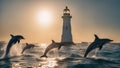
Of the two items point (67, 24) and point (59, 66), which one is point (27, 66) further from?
point (67, 24)

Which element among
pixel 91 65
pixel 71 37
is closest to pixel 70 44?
pixel 71 37

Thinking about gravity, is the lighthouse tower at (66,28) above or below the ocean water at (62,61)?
above

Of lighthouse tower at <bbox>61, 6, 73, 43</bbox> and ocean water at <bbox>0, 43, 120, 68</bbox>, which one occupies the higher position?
lighthouse tower at <bbox>61, 6, 73, 43</bbox>

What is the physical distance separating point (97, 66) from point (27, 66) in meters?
5.82

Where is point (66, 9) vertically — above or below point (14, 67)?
above

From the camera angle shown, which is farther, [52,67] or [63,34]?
[63,34]

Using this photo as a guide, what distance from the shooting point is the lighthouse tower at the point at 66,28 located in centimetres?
7988

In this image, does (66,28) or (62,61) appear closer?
(62,61)

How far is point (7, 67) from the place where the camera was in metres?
22.3

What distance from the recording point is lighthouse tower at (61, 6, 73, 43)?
79.9m

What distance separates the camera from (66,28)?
81.0 metres

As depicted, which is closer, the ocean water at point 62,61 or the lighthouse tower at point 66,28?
the ocean water at point 62,61

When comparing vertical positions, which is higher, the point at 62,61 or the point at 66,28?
the point at 66,28

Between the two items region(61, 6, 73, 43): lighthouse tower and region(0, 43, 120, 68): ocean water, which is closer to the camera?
region(0, 43, 120, 68): ocean water
